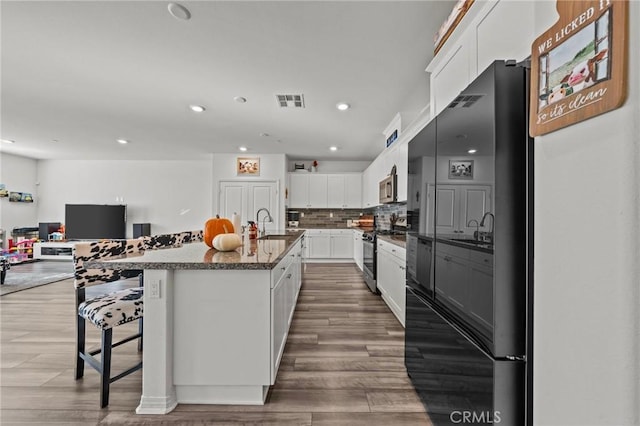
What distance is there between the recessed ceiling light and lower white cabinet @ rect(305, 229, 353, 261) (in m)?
5.21

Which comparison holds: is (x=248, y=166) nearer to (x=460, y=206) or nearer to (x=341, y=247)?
(x=341, y=247)

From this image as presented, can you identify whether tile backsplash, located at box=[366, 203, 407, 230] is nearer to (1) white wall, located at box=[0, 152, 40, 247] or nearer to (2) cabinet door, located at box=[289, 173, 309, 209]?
(2) cabinet door, located at box=[289, 173, 309, 209]

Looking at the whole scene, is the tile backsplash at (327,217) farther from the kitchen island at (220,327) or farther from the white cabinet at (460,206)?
the white cabinet at (460,206)

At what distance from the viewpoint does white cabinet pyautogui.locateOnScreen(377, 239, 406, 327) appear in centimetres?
286

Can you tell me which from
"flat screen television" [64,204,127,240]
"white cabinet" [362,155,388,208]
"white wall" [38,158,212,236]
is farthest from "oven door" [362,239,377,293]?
"flat screen television" [64,204,127,240]

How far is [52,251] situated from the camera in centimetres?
671

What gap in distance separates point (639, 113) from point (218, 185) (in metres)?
6.85

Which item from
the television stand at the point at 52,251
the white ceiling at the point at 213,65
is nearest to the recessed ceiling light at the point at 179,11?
the white ceiling at the point at 213,65

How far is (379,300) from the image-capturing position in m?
3.76

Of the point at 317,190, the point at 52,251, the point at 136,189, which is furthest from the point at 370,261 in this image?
the point at 52,251

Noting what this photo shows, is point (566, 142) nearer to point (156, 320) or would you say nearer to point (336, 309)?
point (156, 320)

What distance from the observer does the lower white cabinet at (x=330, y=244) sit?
6.80 metres

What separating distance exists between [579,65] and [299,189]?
254 inches

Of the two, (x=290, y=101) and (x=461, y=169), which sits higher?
(x=290, y=101)
